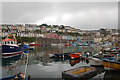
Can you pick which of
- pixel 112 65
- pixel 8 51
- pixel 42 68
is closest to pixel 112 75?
pixel 112 65

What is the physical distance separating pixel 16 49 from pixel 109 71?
1104 inches

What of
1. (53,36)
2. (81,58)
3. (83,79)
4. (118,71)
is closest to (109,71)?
(118,71)

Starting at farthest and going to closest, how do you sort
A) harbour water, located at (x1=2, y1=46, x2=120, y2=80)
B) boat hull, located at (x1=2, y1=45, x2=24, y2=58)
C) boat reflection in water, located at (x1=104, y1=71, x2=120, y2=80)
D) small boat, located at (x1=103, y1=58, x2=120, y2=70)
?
1. boat hull, located at (x1=2, y1=45, x2=24, y2=58)
2. harbour water, located at (x1=2, y1=46, x2=120, y2=80)
3. small boat, located at (x1=103, y1=58, x2=120, y2=70)
4. boat reflection in water, located at (x1=104, y1=71, x2=120, y2=80)

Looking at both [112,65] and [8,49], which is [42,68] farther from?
[8,49]

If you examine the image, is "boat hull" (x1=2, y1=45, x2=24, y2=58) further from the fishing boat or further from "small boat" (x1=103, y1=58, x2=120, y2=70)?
"small boat" (x1=103, y1=58, x2=120, y2=70)

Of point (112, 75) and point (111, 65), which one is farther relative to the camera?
point (111, 65)

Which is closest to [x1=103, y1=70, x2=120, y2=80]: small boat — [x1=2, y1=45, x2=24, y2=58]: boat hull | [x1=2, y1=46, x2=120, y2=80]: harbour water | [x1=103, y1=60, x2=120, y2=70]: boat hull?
[x1=2, y1=46, x2=120, y2=80]: harbour water

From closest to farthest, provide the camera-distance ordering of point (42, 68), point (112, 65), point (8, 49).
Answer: point (112, 65), point (42, 68), point (8, 49)

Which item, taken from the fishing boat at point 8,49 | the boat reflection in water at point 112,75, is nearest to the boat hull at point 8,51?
the fishing boat at point 8,49

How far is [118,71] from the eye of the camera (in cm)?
1484

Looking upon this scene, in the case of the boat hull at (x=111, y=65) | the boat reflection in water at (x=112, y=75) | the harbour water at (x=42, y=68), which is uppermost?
the boat hull at (x=111, y=65)

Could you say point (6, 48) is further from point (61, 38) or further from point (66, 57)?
point (61, 38)

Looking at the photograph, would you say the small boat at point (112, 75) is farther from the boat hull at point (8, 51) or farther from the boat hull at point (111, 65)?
the boat hull at point (8, 51)

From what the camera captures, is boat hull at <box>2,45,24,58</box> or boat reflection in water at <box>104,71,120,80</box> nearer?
boat reflection in water at <box>104,71,120,80</box>
